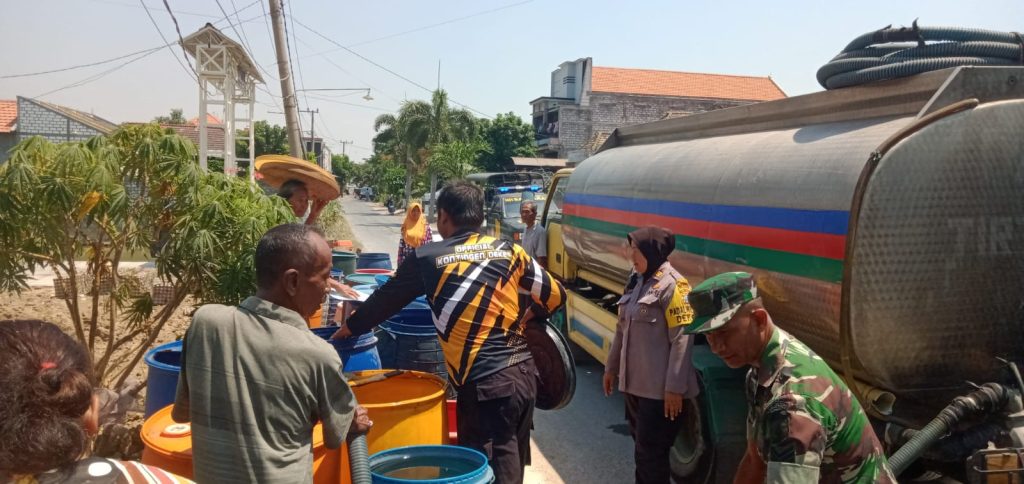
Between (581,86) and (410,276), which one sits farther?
(581,86)

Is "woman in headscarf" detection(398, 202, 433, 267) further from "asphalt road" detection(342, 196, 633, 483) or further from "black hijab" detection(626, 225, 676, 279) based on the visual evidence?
"black hijab" detection(626, 225, 676, 279)

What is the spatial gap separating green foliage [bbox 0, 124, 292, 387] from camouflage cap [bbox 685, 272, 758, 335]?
107 inches

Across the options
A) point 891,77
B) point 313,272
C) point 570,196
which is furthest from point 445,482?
point 570,196

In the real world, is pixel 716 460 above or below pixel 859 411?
below

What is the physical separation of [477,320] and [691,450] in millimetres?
2020

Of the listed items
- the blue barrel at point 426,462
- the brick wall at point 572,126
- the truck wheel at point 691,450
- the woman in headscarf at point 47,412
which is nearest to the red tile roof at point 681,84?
the brick wall at point 572,126

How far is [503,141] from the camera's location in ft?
138

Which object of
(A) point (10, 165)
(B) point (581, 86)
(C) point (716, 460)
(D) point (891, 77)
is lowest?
(C) point (716, 460)

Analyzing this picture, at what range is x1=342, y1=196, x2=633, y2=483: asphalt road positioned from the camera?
5.23m

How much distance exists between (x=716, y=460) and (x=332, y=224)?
19.1m

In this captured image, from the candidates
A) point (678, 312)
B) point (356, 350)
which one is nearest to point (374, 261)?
point (356, 350)

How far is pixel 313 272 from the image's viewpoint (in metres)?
2.30

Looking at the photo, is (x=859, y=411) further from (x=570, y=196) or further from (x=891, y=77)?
(x=570, y=196)

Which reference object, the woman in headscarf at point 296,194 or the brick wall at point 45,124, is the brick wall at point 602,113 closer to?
the brick wall at point 45,124
